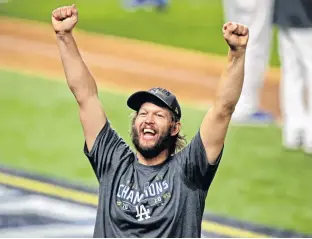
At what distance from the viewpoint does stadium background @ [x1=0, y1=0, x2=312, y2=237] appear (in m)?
8.59

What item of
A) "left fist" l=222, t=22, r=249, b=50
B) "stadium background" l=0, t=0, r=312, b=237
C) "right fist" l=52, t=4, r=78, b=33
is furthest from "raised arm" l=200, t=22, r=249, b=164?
"stadium background" l=0, t=0, r=312, b=237

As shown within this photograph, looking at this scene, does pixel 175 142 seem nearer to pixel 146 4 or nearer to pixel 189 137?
pixel 189 137

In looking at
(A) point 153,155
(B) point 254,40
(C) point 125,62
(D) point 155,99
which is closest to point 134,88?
(C) point 125,62

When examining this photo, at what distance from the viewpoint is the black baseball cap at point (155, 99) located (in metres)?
4.39

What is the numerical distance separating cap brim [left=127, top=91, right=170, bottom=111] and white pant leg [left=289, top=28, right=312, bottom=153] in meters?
4.99

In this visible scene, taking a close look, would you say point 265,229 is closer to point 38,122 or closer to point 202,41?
point 38,122

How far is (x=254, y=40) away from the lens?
31.7 feet

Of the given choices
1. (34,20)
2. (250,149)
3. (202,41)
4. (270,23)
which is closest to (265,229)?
(250,149)

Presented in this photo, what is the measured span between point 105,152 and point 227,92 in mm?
583

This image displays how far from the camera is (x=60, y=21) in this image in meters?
4.50

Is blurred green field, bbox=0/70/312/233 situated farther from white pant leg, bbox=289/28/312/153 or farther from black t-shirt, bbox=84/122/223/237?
black t-shirt, bbox=84/122/223/237

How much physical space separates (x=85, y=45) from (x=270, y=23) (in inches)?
121

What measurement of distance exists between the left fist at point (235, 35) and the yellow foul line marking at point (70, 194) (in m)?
3.71

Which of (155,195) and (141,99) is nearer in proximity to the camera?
(155,195)
